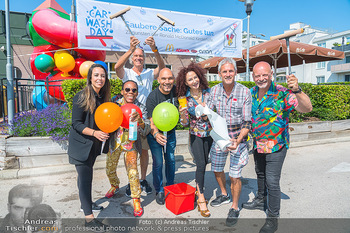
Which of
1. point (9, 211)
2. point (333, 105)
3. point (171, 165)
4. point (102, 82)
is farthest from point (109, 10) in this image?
point (333, 105)

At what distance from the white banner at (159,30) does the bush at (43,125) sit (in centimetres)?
213

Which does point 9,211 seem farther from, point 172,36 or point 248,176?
point 172,36

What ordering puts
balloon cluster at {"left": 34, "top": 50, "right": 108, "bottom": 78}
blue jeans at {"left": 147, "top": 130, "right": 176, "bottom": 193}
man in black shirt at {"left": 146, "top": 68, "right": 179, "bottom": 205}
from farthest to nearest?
balloon cluster at {"left": 34, "top": 50, "right": 108, "bottom": 78} < blue jeans at {"left": 147, "top": 130, "right": 176, "bottom": 193} < man in black shirt at {"left": 146, "top": 68, "right": 179, "bottom": 205}

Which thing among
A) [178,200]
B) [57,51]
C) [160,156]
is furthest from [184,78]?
[57,51]

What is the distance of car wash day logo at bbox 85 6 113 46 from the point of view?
569 cm

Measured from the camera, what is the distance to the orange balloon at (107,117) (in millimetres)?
2418

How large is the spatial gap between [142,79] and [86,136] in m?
1.40

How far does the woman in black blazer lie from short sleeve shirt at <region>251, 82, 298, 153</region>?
177cm

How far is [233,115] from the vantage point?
2676mm

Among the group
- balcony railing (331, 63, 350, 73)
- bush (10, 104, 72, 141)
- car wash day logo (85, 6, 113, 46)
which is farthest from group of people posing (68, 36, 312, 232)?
balcony railing (331, 63, 350, 73)

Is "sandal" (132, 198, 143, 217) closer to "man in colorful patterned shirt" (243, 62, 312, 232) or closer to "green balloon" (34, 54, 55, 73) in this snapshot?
"man in colorful patterned shirt" (243, 62, 312, 232)

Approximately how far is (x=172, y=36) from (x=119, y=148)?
4.71 meters

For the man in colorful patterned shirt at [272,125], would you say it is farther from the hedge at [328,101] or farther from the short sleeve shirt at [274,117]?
the hedge at [328,101]

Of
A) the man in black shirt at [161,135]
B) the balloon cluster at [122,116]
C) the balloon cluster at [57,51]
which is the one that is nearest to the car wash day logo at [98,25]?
the balloon cluster at [57,51]
